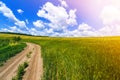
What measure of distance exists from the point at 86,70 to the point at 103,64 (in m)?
1.72

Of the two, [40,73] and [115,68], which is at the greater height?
[115,68]

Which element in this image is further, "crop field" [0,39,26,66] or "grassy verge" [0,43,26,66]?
"crop field" [0,39,26,66]

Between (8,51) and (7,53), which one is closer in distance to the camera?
(7,53)

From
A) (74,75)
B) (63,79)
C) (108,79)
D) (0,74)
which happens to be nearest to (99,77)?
(108,79)

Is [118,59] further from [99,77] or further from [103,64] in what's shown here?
[99,77]

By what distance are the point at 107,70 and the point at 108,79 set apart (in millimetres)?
1717

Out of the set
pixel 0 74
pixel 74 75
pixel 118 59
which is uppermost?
pixel 118 59

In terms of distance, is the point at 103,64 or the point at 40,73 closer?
the point at 103,64

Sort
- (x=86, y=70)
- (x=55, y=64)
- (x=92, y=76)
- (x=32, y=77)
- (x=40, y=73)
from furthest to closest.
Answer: (x=55, y=64) → (x=40, y=73) → (x=32, y=77) → (x=86, y=70) → (x=92, y=76)

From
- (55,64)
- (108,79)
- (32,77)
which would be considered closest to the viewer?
(108,79)

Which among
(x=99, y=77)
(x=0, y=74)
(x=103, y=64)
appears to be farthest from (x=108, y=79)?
(x=0, y=74)

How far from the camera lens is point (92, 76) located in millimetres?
16531

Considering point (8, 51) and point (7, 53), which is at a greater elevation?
point (7, 53)

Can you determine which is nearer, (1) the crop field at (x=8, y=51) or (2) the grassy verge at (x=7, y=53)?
(2) the grassy verge at (x=7, y=53)
